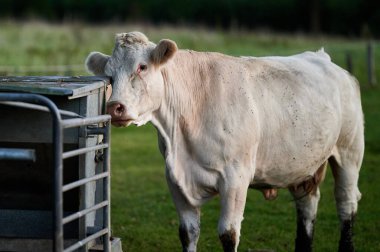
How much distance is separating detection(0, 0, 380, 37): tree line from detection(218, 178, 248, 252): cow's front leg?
157 ft

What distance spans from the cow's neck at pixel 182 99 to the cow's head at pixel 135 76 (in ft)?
0.49

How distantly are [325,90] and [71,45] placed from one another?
2452 cm

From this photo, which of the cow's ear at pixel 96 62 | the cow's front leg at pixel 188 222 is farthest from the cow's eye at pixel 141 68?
the cow's front leg at pixel 188 222

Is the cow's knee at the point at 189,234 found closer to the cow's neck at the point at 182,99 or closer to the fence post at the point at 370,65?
the cow's neck at the point at 182,99

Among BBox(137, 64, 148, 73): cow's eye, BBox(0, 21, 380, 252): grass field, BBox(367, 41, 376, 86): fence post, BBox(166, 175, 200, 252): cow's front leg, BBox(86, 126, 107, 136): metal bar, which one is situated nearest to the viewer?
BBox(86, 126, 107, 136): metal bar

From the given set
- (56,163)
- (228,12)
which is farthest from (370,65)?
(228,12)

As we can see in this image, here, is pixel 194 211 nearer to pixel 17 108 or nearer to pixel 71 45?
pixel 17 108

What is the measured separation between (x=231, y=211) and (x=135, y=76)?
1.39m

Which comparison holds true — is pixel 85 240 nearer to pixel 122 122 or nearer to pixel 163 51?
pixel 122 122

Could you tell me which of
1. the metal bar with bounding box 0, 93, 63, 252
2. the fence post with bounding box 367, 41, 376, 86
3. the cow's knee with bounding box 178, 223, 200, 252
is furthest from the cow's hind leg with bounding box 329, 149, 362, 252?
the fence post with bounding box 367, 41, 376, 86

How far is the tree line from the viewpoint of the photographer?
59.7 metres

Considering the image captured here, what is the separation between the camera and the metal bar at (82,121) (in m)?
6.17

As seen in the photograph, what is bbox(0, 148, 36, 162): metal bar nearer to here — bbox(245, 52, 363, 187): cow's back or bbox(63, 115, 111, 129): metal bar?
bbox(63, 115, 111, 129): metal bar

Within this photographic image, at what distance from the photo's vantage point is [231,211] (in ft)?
26.2
